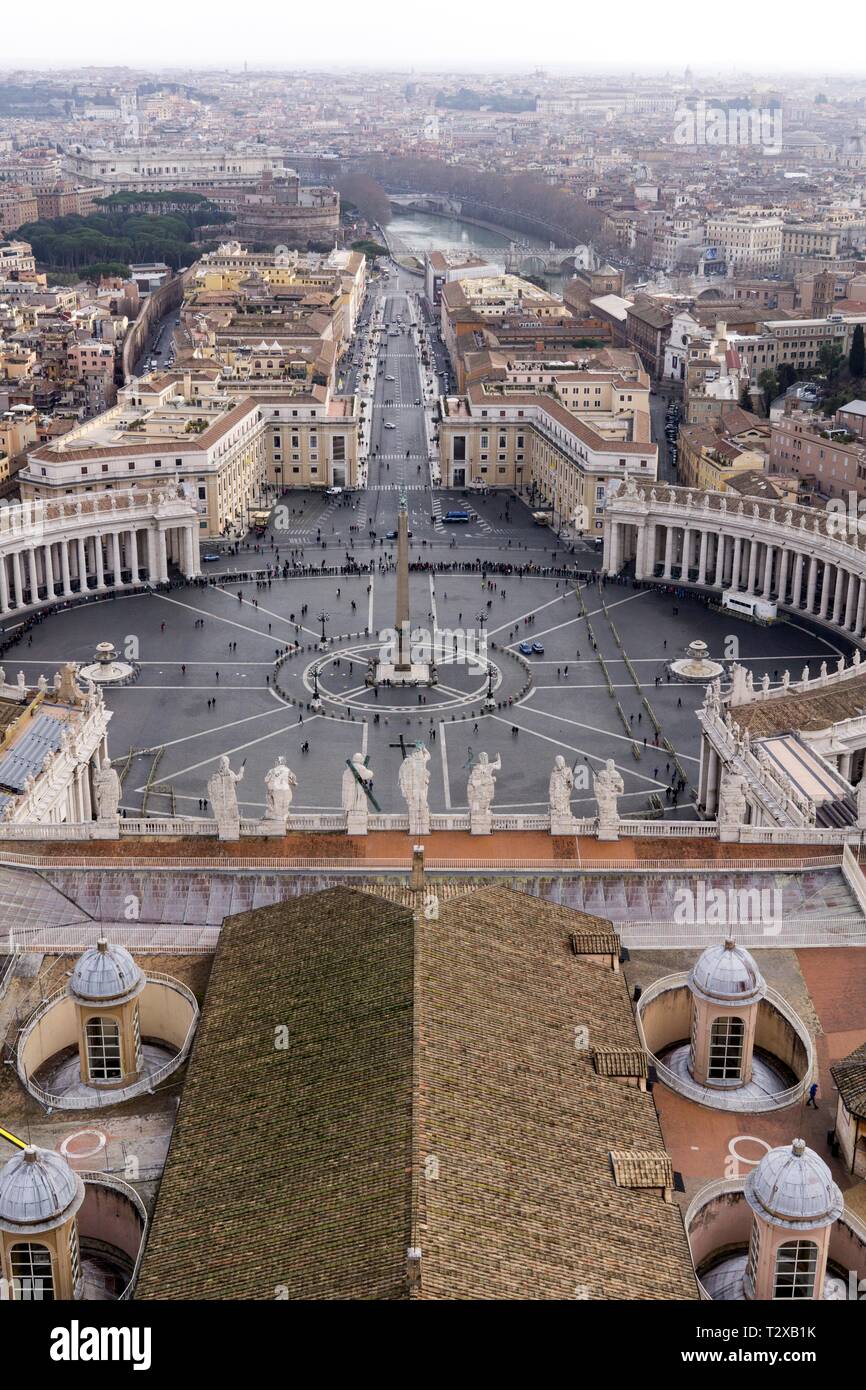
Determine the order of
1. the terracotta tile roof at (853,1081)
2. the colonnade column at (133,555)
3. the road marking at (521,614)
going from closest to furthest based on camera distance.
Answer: the terracotta tile roof at (853,1081)
the road marking at (521,614)
the colonnade column at (133,555)

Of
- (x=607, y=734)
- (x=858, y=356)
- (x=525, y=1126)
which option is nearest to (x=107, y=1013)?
(x=525, y=1126)

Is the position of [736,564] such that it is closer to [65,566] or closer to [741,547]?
[741,547]

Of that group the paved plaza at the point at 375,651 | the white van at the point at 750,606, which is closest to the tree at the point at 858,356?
the paved plaza at the point at 375,651

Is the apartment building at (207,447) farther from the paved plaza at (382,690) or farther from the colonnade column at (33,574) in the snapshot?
the paved plaza at (382,690)

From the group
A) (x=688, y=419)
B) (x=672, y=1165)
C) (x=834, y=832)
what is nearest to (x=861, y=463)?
(x=688, y=419)

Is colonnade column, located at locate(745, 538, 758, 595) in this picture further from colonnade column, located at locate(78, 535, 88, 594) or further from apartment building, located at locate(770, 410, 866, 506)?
colonnade column, located at locate(78, 535, 88, 594)

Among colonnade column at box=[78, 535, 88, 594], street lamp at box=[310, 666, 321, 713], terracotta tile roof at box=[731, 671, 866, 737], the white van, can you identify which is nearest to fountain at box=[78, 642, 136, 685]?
street lamp at box=[310, 666, 321, 713]

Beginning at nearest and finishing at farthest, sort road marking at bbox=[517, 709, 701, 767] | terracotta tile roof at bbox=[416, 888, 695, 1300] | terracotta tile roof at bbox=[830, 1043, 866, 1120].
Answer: terracotta tile roof at bbox=[416, 888, 695, 1300], terracotta tile roof at bbox=[830, 1043, 866, 1120], road marking at bbox=[517, 709, 701, 767]
